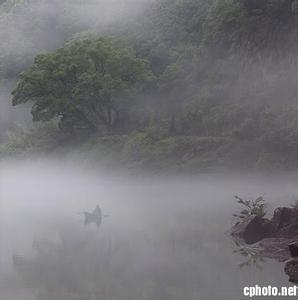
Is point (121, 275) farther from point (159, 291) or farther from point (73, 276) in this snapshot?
point (159, 291)

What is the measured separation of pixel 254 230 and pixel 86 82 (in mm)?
28899

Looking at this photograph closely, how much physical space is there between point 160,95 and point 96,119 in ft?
16.8

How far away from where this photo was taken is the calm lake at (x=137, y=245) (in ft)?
38.1

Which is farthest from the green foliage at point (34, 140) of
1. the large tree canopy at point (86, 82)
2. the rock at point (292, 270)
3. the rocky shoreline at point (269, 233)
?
the rock at point (292, 270)

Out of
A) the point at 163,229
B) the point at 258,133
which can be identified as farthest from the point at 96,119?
the point at 163,229

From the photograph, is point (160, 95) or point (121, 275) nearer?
point (121, 275)

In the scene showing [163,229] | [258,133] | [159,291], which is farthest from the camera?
[258,133]

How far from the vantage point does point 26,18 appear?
60.4 metres

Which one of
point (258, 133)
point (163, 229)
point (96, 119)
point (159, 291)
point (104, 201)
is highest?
point (96, 119)

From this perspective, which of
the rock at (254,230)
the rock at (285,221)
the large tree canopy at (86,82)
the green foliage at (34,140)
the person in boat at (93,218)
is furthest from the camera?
the green foliage at (34,140)

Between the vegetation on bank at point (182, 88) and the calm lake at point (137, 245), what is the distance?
10.7 feet

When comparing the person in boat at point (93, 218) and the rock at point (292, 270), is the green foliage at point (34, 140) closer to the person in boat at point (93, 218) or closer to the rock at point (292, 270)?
the person in boat at point (93, 218)

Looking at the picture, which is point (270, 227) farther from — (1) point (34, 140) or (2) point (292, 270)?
(1) point (34, 140)

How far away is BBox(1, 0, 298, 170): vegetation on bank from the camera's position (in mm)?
35781
